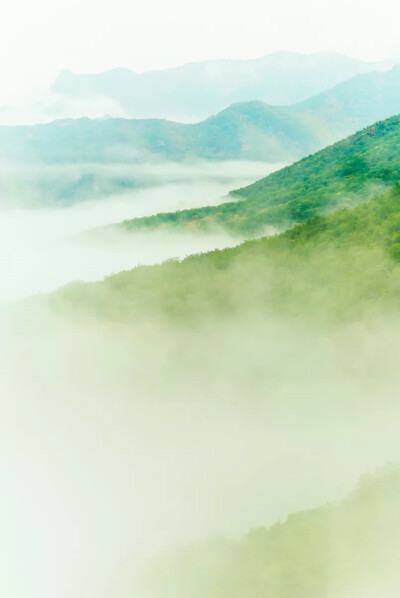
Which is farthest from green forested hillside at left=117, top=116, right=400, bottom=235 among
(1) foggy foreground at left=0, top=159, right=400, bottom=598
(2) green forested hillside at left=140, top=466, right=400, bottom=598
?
(2) green forested hillside at left=140, top=466, right=400, bottom=598

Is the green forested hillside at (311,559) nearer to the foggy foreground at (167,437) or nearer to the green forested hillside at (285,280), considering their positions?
the foggy foreground at (167,437)

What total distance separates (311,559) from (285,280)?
33.3 meters

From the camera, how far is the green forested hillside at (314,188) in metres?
87.4

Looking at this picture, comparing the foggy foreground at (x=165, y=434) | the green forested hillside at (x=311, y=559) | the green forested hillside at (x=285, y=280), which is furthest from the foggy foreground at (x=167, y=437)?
the green forested hillside at (x=311, y=559)

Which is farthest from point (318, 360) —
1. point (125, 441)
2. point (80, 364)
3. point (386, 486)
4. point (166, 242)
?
point (166, 242)

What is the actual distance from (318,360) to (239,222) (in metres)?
62.2

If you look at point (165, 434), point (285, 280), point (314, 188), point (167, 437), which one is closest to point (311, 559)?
point (167, 437)

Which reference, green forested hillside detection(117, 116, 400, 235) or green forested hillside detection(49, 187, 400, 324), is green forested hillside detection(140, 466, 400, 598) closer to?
green forested hillside detection(49, 187, 400, 324)

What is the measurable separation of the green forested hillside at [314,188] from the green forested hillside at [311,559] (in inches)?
2290

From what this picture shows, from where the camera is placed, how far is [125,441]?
55875 millimetres

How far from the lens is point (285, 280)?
57.8m

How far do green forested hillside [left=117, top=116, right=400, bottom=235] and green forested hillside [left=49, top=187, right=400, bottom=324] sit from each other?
72.7ft

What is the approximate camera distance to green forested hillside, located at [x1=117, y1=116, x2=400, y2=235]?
8738cm

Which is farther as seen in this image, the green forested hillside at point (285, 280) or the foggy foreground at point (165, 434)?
the green forested hillside at point (285, 280)
